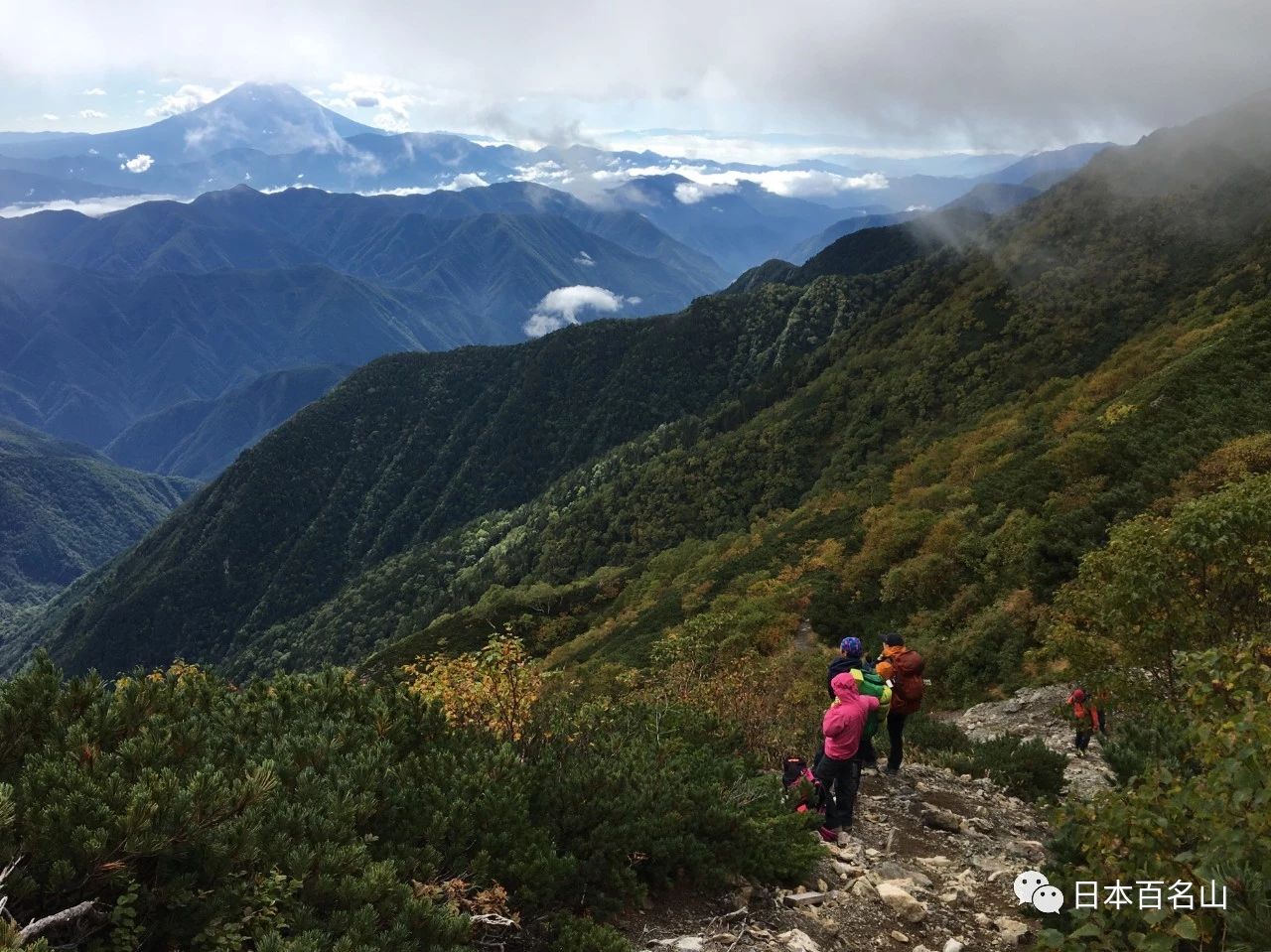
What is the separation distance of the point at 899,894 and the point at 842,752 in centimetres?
183

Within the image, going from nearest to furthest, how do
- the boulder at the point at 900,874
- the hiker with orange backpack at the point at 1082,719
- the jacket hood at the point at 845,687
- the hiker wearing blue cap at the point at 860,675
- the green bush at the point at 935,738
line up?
1. the boulder at the point at 900,874
2. the jacket hood at the point at 845,687
3. the hiker wearing blue cap at the point at 860,675
4. the green bush at the point at 935,738
5. the hiker with orange backpack at the point at 1082,719

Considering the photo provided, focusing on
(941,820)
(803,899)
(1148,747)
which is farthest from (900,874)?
(1148,747)

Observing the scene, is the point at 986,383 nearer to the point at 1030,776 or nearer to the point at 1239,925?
the point at 1030,776

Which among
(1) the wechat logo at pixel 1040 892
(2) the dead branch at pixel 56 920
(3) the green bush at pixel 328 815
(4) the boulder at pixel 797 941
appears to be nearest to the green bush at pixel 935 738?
(3) the green bush at pixel 328 815

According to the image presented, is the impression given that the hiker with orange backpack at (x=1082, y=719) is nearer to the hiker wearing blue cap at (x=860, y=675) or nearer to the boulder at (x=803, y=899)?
the hiker wearing blue cap at (x=860, y=675)

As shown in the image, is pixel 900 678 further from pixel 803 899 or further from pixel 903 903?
pixel 803 899

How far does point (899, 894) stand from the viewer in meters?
7.69

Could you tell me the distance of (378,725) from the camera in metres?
8.04

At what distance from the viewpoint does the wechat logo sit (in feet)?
20.0

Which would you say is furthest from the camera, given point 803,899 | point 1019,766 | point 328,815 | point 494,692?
point 494,692

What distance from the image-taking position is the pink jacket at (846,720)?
9188 millimetres

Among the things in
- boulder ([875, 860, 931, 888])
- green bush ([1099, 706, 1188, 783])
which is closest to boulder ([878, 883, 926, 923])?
boulder ([875, 860, 931, 888])

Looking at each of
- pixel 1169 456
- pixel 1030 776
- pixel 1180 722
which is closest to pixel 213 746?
pixel 1180 722

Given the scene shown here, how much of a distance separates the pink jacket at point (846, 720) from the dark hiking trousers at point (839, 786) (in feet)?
0.67
